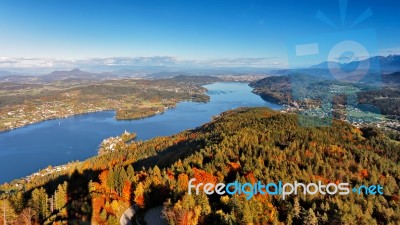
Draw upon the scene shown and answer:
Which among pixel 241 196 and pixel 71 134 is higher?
pixel 241 196

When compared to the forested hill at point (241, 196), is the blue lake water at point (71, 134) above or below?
below

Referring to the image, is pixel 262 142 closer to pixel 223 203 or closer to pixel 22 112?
pixel 223 203

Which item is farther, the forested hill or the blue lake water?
the blue lake water

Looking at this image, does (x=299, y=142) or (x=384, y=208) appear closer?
(x=384, y=208)

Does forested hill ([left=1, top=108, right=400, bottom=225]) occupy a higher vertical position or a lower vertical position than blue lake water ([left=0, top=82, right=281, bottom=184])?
higher

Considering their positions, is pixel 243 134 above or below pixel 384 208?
above

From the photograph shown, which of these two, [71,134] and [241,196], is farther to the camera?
[71,134]

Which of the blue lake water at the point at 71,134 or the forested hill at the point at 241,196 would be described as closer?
the forested hill at the point at 241,196

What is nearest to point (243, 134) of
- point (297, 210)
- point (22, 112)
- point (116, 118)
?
point (297, 210)
